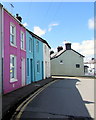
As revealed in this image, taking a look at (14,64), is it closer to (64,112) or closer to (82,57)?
(64,112)

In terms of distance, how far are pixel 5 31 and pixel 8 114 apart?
21.4ft

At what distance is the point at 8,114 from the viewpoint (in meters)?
6.71

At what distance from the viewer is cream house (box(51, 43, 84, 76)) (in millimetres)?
41812

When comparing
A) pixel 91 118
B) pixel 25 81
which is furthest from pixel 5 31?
pixel 91 118

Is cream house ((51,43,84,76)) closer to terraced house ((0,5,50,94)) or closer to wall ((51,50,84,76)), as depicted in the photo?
wall ((51,50,84,76))

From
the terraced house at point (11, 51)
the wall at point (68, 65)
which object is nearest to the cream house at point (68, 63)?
the wall at point (68, 65)

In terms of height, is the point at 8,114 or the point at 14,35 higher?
the point at 14,35

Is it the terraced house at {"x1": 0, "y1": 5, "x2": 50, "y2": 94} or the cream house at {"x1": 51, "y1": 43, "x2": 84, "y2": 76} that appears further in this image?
the cream house at {"x1": 51, "y1": 43, "x2": 84, "y2": 76}

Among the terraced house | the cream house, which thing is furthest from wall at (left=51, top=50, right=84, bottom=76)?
the terraced house

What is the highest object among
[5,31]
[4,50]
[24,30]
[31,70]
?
[24,30]

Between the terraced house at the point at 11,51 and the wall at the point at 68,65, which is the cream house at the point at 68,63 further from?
the terraced house at the point at 11,51

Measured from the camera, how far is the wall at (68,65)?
41781mm

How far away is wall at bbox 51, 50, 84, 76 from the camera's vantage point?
41.8m

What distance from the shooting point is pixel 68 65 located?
42.2 m
